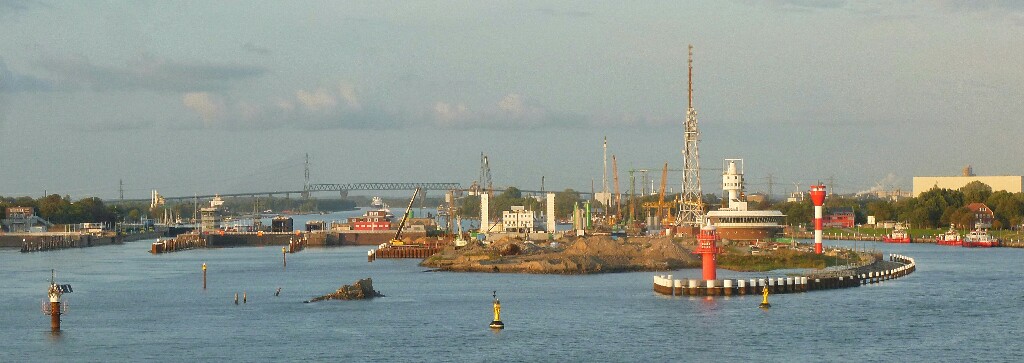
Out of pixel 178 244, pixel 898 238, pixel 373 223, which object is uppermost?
pixel 373 223

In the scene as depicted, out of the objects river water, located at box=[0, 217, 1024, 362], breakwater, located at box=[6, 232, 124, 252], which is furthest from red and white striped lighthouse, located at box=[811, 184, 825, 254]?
breakwater, located at box=[6, 232, 124, 252]

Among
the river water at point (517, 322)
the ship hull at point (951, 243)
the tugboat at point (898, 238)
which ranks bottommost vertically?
the river water at point (517, 322)

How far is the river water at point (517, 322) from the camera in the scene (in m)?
43.2

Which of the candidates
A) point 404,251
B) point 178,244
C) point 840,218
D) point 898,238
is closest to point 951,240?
point 898,238

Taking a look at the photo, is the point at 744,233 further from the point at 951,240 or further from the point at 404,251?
the point at 404,251

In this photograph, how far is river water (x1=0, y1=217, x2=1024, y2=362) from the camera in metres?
43.2

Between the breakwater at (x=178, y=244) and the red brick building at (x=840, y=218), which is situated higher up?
the red brick building at (x=840, y=218)

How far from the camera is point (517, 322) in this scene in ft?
170

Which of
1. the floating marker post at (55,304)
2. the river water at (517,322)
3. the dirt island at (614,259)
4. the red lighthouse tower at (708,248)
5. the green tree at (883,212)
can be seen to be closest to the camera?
the river water at (517,322)

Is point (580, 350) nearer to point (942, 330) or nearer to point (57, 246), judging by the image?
point (942, 330)

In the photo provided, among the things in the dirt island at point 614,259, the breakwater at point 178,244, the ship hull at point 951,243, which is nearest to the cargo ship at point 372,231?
the breakwater at point 178,244

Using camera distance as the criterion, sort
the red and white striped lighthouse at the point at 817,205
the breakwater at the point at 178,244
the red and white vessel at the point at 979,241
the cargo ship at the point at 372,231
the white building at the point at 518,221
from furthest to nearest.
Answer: the cargo ship at the point at 372,231 → the white building at the point at 518,221 → the breakwater at the point at 178,244 → the red and white vessel at the point at 979,241 → the red and white striped lighthouse at the point at 817,205

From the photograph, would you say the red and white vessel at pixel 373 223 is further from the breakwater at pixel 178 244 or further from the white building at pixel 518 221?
the breakwater at pixel 178 244

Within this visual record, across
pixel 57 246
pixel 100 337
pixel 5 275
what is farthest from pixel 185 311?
pixel 57 246
